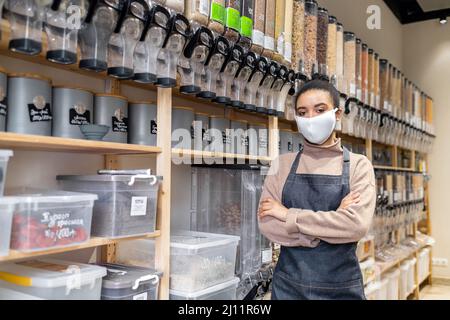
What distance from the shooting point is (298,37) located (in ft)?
7.38

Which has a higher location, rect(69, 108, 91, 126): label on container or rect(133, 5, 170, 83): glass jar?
rect(133, 5, 170, 83): glass jar

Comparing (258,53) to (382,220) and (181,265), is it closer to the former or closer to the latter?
(181,265)

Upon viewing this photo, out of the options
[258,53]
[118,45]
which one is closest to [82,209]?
[118,45]

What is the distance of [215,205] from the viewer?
2057 mm

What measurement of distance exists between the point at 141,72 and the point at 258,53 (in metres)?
0.72

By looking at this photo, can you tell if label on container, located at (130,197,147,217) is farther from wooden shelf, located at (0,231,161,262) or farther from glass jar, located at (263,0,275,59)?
glass jar, located at (263,0,275,59)

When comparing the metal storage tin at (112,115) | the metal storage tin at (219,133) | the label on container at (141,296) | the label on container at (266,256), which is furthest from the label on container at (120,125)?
the label on container at (266,256)

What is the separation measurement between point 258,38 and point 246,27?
0.36 feet

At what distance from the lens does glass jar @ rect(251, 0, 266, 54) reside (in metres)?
1.86

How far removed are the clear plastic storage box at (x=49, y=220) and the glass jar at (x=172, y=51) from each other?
18.1 inches

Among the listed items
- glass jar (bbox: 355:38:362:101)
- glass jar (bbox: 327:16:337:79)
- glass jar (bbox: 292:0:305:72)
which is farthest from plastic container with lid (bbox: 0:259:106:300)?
glass jar (bbox: 355:38:362:101)

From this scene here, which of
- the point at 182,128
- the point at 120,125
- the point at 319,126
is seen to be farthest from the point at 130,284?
the point at 319,126

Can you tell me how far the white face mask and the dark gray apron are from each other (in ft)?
0.42

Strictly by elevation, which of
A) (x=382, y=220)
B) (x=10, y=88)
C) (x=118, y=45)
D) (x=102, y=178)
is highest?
(x=118, y=45)
